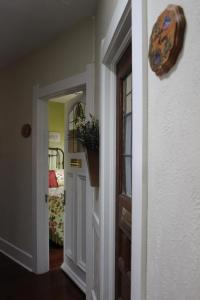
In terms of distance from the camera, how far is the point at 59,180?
192 inches

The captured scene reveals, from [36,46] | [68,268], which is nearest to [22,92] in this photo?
[36,46]

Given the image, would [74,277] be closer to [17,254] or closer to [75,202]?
[75,202]

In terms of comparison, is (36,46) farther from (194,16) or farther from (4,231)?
(194,16)

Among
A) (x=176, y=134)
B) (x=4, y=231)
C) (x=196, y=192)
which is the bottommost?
(x=4, y=231)

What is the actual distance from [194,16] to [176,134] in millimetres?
256

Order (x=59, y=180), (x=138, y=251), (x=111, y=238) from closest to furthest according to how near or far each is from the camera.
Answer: (x=138, y=251) < (x=111, y=238) < (x=59, y=180)

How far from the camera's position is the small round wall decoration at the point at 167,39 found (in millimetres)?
605

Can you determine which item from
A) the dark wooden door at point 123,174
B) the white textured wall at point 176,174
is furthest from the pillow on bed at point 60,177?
the white textured wall at point 176,174

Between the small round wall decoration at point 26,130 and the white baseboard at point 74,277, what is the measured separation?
1.56m

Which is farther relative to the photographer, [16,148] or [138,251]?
[16,148]

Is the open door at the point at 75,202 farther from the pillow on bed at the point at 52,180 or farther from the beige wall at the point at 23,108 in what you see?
the pillow on bed at the point at 52,180

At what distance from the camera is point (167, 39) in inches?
25.6

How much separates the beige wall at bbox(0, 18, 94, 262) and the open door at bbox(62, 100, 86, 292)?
426 mm

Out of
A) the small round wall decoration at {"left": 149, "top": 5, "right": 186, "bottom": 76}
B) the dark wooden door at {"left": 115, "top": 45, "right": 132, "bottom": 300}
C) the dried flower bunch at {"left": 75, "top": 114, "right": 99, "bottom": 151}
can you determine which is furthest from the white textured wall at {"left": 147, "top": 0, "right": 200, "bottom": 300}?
the dried flower bunch at {"left": 75, "top": 114, "right": 99, "bottom": 151}
